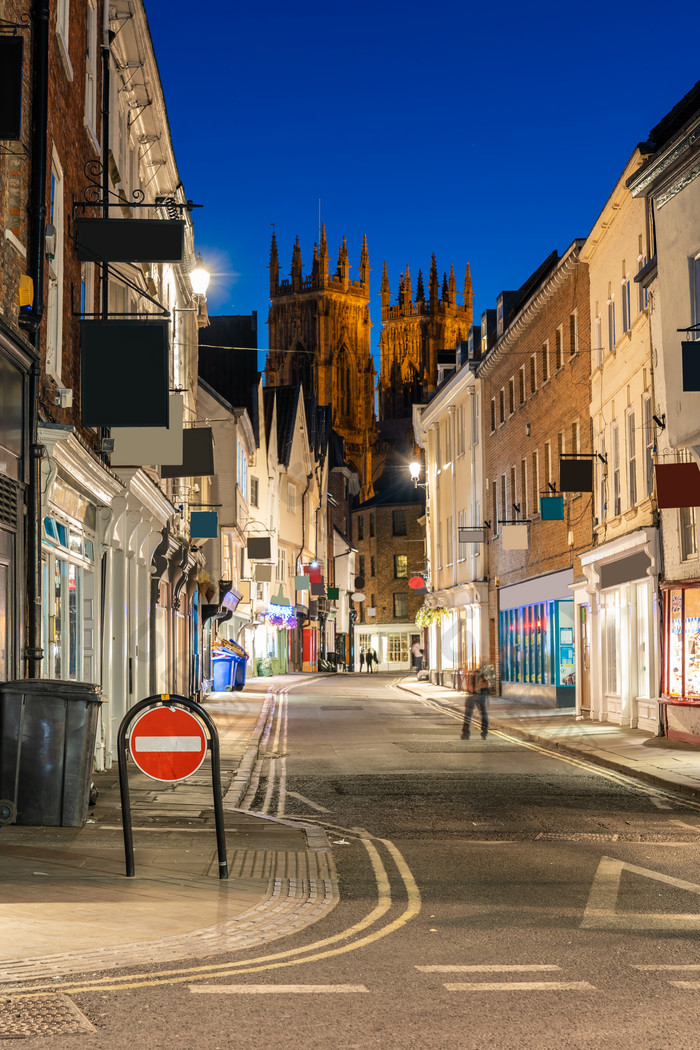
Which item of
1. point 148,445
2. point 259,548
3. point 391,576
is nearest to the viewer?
point 148,445

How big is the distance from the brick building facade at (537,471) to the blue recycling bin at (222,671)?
29.3ft

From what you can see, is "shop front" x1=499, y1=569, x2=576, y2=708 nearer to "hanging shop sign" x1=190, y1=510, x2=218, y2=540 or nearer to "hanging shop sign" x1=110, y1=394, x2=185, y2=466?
"hanging shop sign" x1=190, y1=510, x2=218, y2=540

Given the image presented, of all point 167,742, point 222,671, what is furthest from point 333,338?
point 167,742

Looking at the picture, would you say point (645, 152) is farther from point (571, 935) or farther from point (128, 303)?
point (571, 935)

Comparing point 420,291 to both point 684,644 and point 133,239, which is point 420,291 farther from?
point 133,239

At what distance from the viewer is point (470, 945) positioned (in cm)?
712

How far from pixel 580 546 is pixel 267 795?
1733cm

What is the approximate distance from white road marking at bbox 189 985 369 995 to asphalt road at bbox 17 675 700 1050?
0.01 meters

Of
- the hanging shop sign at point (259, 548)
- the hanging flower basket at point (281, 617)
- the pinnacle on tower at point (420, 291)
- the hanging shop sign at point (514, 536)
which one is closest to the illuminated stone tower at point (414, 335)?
the pinnacle on tower at point (420, 291)

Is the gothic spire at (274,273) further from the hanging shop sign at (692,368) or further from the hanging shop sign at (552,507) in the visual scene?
the hanging shop sign at (692,368)

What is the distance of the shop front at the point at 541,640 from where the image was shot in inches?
1332

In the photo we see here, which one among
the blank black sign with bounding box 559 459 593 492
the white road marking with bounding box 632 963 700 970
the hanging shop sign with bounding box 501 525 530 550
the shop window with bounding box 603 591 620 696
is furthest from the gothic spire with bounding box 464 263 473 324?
the white road marking with bounding box 632 963 700 970

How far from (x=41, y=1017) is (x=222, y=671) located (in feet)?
123

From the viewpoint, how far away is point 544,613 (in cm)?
3572
